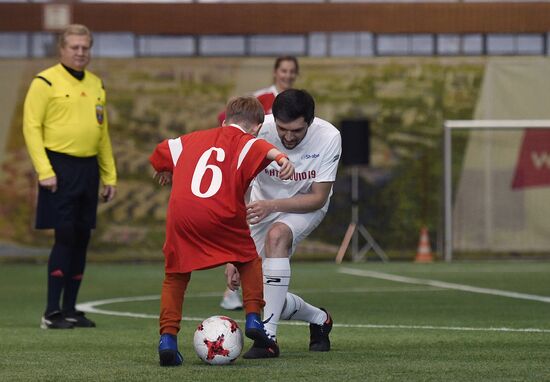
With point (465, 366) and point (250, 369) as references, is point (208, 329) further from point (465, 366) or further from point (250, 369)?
point (465, 366)

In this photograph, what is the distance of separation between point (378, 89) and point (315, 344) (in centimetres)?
1278

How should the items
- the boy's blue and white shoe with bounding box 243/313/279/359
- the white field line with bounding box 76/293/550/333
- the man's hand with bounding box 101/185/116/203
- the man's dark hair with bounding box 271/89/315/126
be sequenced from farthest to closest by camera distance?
the man's hand with bounding box 101/185/116/203 < the white field line with bounding box 76/293/550/333 < the man's dark hair with bounding box 271/89/315/126 < the boy's blue and white shoe with bounding box 243/313/279/359

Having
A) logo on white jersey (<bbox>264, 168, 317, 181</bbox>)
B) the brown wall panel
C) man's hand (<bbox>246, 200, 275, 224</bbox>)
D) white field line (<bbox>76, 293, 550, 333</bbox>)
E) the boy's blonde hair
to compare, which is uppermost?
the brown wall panel

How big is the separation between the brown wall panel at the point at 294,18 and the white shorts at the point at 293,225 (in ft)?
56.3

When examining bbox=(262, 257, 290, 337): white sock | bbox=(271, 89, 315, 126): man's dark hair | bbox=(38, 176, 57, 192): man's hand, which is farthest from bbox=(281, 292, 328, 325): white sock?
bbox=(38, 176, 57, 192): man's hand

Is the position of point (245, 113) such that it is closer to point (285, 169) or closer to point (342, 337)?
point (285, 169)

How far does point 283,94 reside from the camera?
698 cm

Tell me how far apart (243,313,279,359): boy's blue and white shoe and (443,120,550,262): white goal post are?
1322cm

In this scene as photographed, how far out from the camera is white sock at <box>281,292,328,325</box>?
7.17 metres

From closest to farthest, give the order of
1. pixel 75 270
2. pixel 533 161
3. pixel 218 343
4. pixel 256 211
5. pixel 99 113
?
1. pixel 218 343
2. pixel 256 211
3. pixel 99 113
4. pixel 75 270
5. pixel 533 161

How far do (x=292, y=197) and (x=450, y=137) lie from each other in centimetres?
1263

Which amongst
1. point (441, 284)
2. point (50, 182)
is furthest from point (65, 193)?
point (441, 284)

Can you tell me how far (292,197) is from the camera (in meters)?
7.24

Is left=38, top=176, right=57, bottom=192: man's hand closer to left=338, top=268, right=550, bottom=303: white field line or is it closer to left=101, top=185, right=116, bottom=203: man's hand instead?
left=101, top=185, right=116, bottom=203: man's hand
